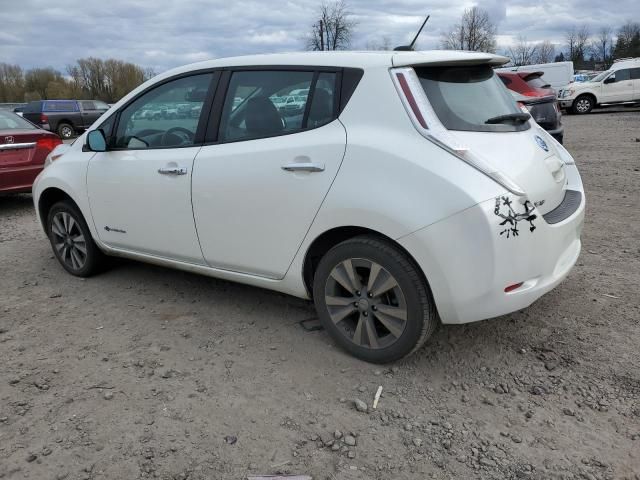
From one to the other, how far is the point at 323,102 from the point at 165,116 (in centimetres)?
136

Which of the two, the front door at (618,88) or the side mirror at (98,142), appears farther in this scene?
the front door at (618,88)

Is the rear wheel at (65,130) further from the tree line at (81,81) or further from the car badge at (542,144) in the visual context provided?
the tree line at (81,81)

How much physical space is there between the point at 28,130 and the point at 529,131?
7.06 metres

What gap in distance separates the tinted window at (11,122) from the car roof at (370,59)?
557 centimetres

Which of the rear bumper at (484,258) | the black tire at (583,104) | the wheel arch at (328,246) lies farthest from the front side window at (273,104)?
the black tire at (583,104)

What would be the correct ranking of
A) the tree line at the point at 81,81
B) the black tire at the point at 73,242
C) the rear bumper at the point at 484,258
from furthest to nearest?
the tree line at the point at 81,81, the black tire at the point at 73,242, the rear bumper at the point at 484,258

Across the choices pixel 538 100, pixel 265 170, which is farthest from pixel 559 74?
pixel 265 170

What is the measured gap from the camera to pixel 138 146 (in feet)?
13.0

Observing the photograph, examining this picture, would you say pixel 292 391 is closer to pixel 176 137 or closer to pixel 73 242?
pixel 176 137

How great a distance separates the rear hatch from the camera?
9.09 feet

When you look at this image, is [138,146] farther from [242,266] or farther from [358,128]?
[358,128]

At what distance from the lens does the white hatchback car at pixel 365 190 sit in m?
2.66

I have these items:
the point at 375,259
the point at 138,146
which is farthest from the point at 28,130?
the point at 375,259

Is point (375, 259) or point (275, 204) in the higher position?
point (275, 204)
